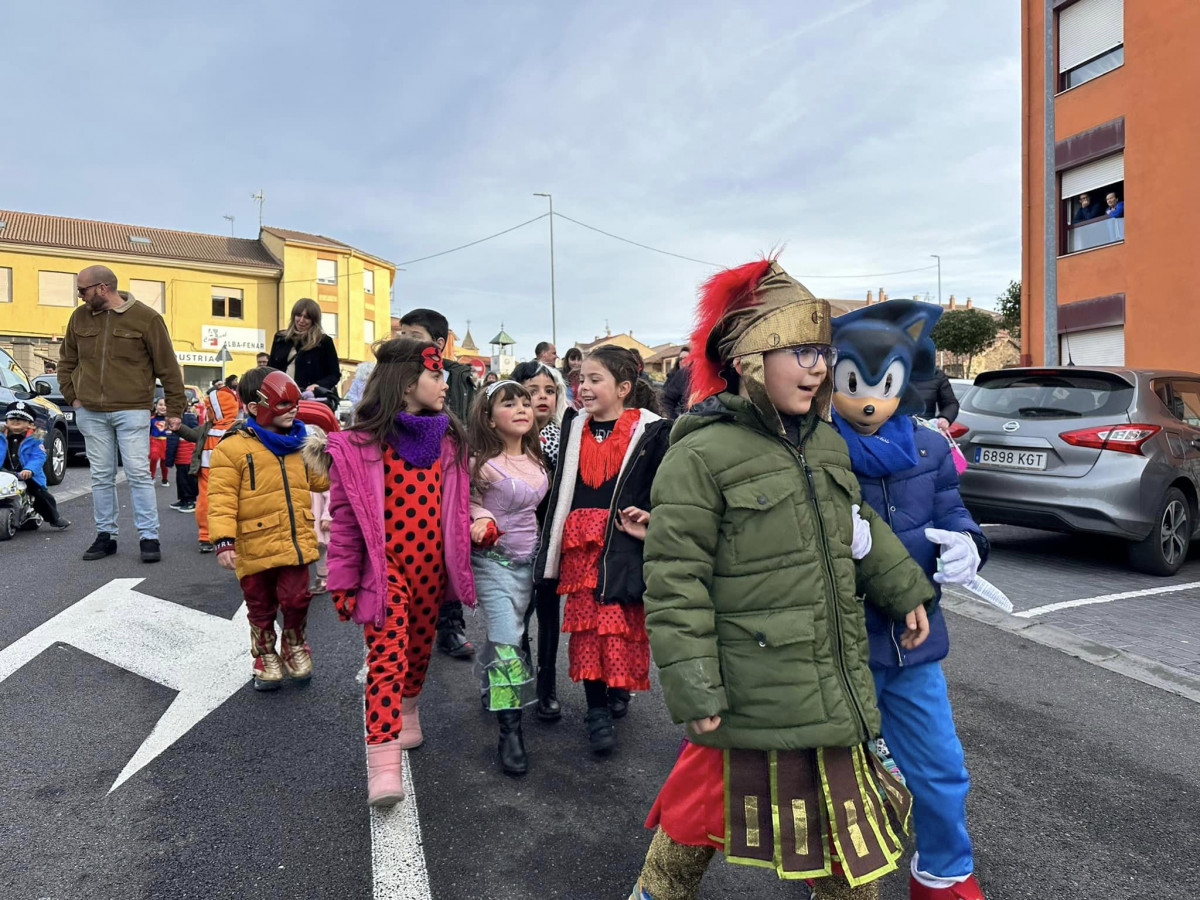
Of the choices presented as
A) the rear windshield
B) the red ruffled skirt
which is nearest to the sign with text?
the rear windshield

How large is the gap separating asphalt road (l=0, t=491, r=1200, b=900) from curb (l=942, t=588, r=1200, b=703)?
0.13 metres

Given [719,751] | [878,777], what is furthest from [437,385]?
[878,777]

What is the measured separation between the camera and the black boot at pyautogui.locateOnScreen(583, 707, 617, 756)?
318cm

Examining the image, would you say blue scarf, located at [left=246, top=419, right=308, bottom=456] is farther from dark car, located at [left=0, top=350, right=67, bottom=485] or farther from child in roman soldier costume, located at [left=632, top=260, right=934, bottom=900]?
dark car, located at [left=0, top=350, right=67, bottom=485]

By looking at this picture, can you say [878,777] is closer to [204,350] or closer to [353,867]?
[353,867]

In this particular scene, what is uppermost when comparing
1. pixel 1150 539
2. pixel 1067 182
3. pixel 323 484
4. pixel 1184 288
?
pixel 1067 182

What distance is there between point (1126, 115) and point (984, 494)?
14.8m

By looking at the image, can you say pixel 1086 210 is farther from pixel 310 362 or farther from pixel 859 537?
pixel 859 537

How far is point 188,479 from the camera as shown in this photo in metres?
10.1

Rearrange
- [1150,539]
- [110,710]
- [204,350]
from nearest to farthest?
[110,710], [1150,539], [204,350]

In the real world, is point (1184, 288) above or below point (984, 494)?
above

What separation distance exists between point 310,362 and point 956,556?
4.64m

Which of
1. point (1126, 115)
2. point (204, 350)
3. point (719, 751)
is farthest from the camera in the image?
point (204, 350)

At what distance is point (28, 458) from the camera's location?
296 inches
